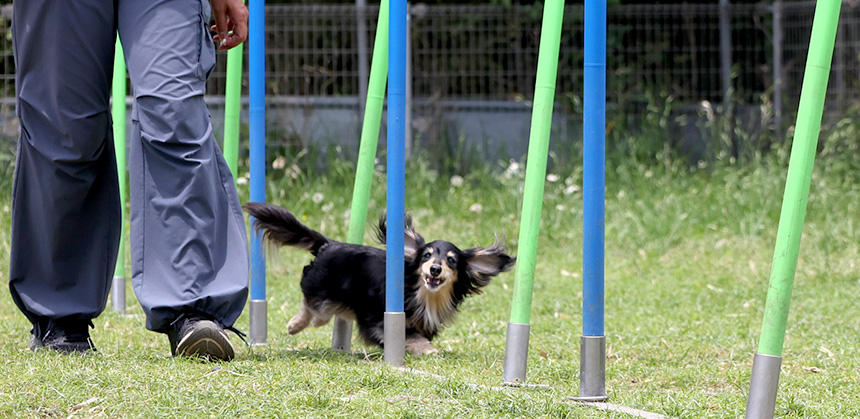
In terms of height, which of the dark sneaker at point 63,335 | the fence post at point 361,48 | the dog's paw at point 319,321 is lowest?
→ the dog's paw at point 319,321

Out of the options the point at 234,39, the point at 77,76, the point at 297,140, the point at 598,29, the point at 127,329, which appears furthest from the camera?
the point at 297,140

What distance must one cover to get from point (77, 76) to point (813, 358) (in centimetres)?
231

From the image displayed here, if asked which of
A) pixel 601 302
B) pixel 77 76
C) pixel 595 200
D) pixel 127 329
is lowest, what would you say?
pixel 127 329

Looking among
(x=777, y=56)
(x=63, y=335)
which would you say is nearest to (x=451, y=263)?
(x=63, y=335)

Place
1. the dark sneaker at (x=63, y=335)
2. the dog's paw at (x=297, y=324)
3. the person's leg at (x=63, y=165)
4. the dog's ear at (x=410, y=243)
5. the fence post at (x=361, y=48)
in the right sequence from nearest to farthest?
the person's leg at (x=63, y=165), the dark sneaker at (x=63, y=335), the dog's ear at (x=410, y=243), the dog's paw at (x=297, y=324), the fence post at (x=361, y=48)

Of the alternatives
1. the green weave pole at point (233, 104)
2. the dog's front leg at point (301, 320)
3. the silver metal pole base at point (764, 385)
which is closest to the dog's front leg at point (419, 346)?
the dog's front leg at point (301, 320)

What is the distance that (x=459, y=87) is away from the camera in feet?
26.9

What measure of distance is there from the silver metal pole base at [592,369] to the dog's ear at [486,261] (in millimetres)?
1333

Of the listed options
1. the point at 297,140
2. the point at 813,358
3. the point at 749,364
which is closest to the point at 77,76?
the point at 749,364

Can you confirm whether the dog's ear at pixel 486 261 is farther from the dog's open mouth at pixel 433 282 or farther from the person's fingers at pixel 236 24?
the person's fingers at pixel 236 24

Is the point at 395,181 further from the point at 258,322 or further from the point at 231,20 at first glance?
the point at 258,322

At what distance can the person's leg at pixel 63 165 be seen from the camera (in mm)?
2766

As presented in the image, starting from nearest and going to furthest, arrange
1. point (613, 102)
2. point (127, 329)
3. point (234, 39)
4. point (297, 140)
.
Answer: point (234, 39), point (127, 329), point (297, 140), point (613, 102)

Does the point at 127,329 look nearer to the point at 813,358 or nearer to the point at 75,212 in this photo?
the point at 75,212
